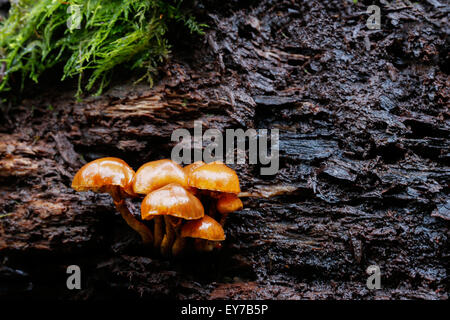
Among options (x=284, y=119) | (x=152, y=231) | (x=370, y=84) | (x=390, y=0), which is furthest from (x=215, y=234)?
(x=390, y=0)

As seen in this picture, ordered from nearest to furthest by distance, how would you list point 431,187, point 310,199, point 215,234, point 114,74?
point 215,234 → point 431,187 → point 310,199 → point 114,74

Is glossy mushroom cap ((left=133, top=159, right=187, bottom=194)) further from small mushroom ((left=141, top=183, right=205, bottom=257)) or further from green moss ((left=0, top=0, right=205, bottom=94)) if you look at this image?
green moss ((left=0, top=0, right=205, bottom=94))

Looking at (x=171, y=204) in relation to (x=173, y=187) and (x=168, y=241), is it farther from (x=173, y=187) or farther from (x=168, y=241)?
(x=168, y=241)

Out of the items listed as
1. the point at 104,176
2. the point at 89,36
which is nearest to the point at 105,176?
the point at 104,176

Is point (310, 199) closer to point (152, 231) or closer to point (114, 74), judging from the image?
point (152, 231)

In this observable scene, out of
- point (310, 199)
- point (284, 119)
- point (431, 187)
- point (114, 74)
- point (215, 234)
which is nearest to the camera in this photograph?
point (215, 234)

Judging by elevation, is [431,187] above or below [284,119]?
below

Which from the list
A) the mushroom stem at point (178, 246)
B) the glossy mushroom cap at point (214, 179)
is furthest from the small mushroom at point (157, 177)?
the mushroom stem at point (178, 246)

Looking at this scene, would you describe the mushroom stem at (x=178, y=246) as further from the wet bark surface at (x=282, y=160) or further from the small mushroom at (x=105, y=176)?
the small mushroom at (x=105, y=176)
